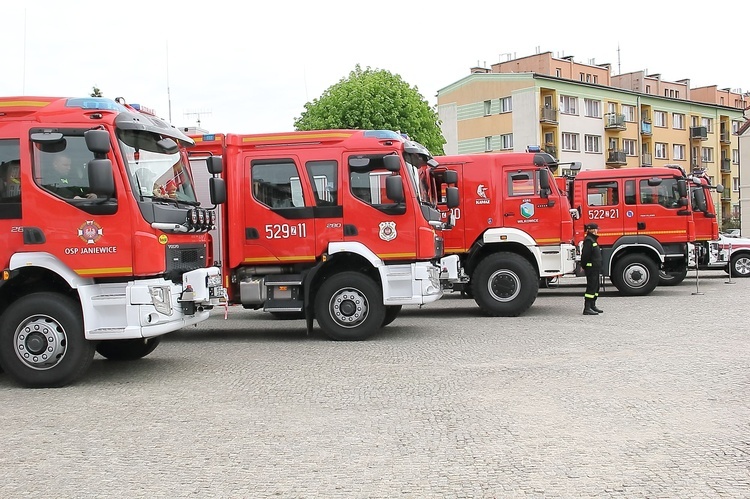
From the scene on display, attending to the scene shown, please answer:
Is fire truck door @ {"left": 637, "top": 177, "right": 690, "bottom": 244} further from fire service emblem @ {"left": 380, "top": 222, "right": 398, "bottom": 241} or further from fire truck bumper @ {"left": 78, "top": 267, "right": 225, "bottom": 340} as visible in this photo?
fire truck bumper @ {"left": 78, "top": 267, "right": 225, "bottom": 340}

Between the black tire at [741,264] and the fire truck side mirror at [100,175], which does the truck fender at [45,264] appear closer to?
the fire truck side mirror at [100,175]

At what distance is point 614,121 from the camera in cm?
5634

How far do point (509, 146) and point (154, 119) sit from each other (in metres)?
47.1

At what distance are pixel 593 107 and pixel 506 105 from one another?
7303mm

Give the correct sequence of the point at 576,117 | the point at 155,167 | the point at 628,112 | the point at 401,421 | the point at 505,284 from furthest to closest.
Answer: the point at 628,112
the point at 576,117
the point at 505,284
the point at 155,167
the point at 401,421

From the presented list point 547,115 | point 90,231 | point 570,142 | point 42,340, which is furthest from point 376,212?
point 570,142

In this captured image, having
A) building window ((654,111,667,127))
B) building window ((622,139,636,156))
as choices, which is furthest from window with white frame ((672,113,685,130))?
building window ((622,139,636,156))

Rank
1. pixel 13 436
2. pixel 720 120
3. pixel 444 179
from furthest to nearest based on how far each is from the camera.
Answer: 1. pixel 720 120
2. pixel 444 179
3. pixel 13 436

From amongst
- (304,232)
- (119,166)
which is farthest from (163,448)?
(304,232)

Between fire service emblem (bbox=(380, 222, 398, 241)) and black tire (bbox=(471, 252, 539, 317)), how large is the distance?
3.58 meters

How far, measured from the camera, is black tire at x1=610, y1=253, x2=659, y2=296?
58.7ft

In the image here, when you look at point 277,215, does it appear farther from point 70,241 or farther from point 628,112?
point 628,112

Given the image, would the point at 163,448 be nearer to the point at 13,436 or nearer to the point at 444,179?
the point at 13,436

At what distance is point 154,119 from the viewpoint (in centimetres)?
872
